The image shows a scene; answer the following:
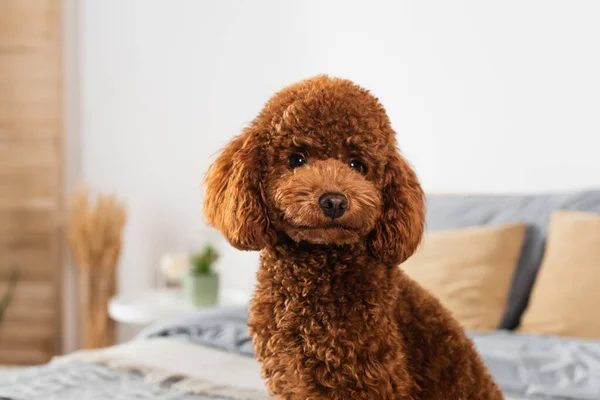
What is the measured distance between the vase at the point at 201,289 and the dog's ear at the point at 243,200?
196 centimetres

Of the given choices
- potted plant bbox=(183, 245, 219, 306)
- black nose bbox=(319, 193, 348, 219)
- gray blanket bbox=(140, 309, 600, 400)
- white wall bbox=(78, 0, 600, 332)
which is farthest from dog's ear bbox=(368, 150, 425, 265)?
potted plant bbox=(183, 245, 219, 306)

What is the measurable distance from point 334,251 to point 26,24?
3.20m

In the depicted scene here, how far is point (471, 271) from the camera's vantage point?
2.15 metres

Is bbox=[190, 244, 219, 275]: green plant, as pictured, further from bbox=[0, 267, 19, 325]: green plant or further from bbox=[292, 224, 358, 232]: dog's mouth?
bbox=[292, 224, 358, 232]: dog's mouth

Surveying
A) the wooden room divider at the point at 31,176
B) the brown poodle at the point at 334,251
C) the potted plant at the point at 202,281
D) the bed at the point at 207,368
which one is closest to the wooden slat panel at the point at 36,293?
the wooden room divider at the point at 31,176

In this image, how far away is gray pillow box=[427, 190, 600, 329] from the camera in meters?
2.24

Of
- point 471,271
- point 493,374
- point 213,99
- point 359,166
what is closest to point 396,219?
point 359,166

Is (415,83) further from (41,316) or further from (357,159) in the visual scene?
(41,316)

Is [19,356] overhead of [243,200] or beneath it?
beneath

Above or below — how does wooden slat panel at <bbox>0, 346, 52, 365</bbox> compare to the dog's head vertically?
below

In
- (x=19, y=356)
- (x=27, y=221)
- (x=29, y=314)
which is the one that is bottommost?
(x=19, y=356)

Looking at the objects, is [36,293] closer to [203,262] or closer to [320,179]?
[203,262]

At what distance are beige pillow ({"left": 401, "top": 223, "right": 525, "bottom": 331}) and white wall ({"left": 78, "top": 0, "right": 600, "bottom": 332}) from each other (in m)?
0.67

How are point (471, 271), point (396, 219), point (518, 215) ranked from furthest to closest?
point (518, 215) → point (471, 271) → point (396, 219)
